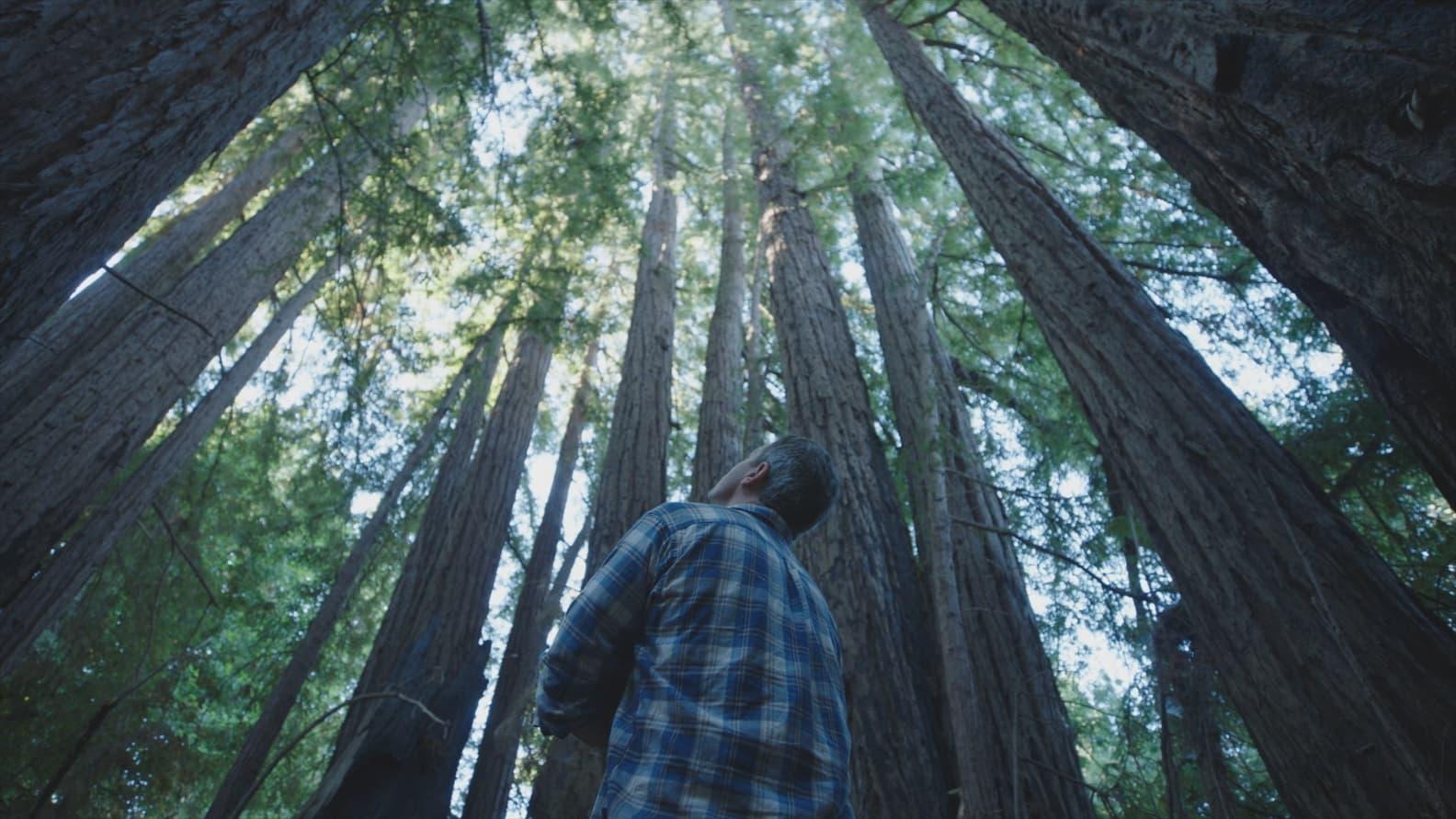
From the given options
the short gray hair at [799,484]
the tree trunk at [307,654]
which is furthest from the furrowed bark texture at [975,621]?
the tree trunk at [307,654]

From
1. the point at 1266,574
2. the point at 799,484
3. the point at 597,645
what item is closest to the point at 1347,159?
the point at 1266,574

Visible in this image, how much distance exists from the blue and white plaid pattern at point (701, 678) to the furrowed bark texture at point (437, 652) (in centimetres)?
256

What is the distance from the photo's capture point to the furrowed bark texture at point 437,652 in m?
3.75

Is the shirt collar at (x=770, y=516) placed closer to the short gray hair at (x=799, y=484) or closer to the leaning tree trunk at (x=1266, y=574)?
the short gray hair at (x=799, y=484)

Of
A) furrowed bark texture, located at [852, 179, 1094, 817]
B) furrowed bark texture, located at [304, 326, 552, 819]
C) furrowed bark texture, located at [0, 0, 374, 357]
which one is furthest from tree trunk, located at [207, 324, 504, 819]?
furrowed bark texture, located at [852, 179, 1094, 817]

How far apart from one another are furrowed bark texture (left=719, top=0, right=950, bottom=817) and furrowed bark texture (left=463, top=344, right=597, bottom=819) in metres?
2.97

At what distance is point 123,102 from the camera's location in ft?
5.63

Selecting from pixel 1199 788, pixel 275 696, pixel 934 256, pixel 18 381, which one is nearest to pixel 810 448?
pixel 934 256

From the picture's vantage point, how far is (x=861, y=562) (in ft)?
12.7

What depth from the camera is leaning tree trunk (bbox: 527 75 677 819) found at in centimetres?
432

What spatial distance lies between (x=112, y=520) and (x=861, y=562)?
5268mm

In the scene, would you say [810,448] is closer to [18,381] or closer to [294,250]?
[18,381]

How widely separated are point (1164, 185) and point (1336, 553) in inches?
151

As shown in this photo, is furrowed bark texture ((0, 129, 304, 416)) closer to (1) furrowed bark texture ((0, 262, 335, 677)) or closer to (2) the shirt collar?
(1) furrowed bark texture ((0, 262, 335, 677))
